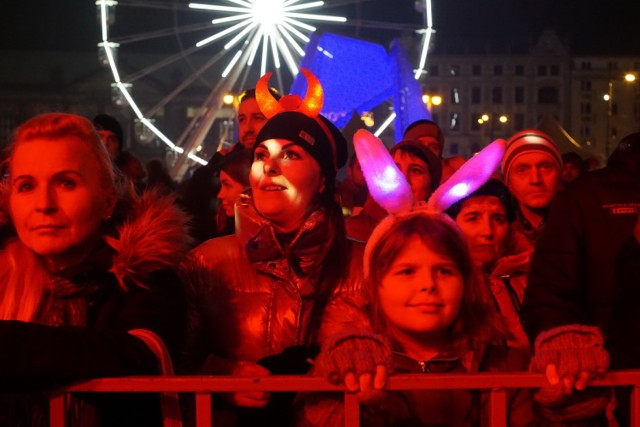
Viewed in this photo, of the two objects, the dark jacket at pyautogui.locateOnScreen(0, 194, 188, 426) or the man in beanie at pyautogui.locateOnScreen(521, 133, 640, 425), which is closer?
the dark jacket at pyautogui.locateOnScreen(0, 194, 188, 426)

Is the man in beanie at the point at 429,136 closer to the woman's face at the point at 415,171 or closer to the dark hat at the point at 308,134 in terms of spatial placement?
the woman's face at the point at 415,171

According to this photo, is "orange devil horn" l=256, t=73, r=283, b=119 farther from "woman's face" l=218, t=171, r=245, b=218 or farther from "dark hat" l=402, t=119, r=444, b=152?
"dark hat" l=402, t=119, r=444, b=152

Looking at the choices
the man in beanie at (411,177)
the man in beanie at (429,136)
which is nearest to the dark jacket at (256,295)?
the man in beanie at (411,177)

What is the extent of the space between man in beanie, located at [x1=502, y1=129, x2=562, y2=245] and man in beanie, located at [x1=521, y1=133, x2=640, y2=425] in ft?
1.98

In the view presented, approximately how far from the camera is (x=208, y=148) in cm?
6906

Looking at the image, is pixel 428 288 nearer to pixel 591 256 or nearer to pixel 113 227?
pixel 113 227

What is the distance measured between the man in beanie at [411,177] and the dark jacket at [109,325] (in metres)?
1.85

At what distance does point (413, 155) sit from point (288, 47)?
1529 cm

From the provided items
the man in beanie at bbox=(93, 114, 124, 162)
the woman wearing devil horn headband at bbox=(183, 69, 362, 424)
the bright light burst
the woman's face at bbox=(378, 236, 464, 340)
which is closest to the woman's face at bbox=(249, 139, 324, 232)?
the woman wearing devil horn headband at bbox=(183, 69, 362, 424)

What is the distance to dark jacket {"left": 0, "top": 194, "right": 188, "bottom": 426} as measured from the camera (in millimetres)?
2074

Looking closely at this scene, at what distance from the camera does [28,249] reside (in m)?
2.50

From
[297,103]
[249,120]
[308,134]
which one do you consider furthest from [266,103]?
[249,120]

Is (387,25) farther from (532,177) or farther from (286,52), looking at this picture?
(532,177)

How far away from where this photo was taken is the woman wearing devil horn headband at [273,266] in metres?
3.03
